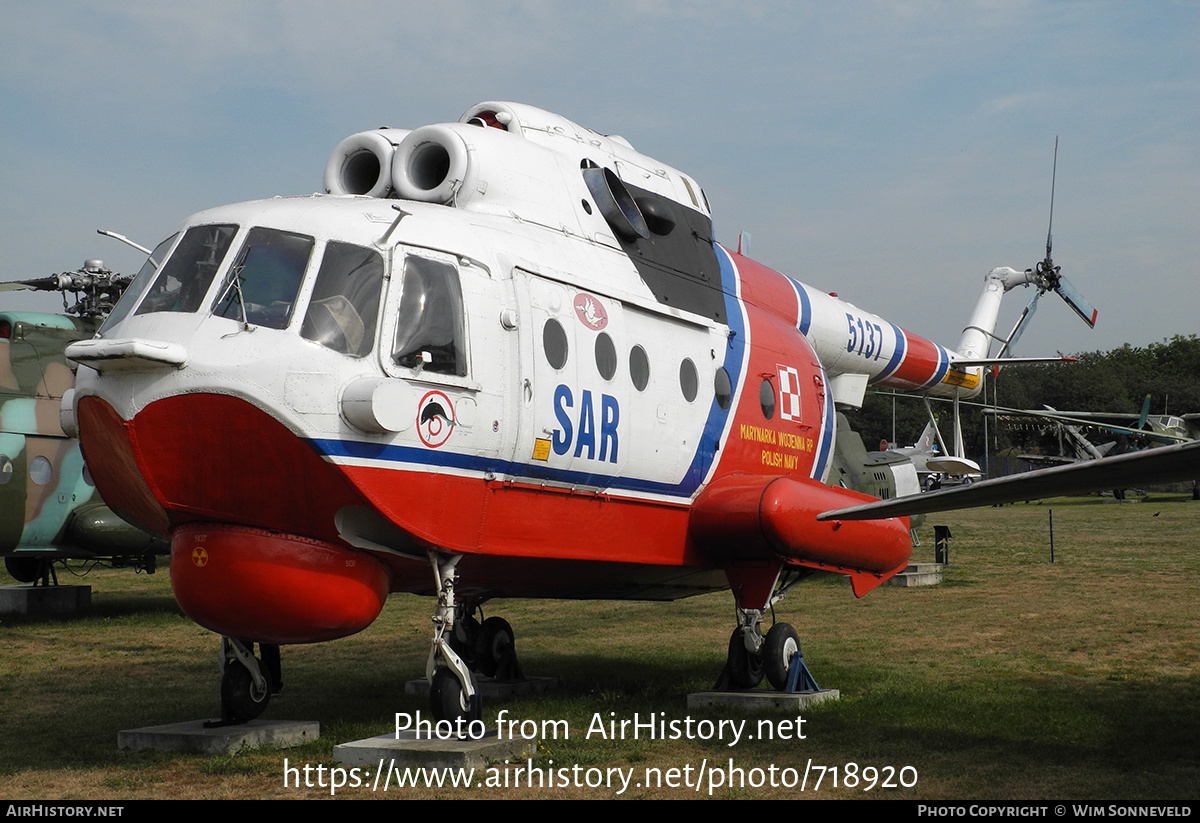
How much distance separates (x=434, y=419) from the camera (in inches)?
283

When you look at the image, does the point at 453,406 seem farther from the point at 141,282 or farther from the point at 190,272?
the point at 141,282

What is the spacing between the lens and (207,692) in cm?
1077

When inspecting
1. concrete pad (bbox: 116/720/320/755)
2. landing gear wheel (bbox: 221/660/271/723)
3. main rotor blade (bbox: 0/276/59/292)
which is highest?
main rotor blade (bbox: 0/276/59/292)

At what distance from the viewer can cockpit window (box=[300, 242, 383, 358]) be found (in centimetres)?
695

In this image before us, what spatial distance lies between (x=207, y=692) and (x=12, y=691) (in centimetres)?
201

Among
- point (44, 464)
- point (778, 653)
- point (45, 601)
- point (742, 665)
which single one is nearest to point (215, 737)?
point (742, 665)

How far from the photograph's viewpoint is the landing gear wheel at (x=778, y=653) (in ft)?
33.3

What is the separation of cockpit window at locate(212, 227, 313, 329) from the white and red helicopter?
0.02 m

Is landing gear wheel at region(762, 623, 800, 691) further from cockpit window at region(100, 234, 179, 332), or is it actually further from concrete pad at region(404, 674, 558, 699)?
cockpit window at region(100, 234, 179, 332)

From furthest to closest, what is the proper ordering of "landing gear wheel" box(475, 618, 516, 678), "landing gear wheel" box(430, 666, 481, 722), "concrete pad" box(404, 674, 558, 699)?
1. "landing gear wheel" box(475, 618, 516, 678)
2. "concrete pad" box(404, 674, 558, 699)
3. "landing gear wheel" box(430, 666, 481, 722)

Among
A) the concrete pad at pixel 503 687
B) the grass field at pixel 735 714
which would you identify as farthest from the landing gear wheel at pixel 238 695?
the concrete pad at pixel 503 687

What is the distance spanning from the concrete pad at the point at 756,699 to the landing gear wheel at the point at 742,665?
0.19 metres

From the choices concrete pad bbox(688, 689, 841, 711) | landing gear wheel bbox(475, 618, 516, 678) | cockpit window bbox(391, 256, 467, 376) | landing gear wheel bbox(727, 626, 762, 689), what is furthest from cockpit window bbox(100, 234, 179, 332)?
landing gear wheel bbox(727, 626, 762, 689)

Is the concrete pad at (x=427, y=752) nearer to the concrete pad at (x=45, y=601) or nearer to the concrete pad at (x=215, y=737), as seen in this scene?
the concrete pad at (x=215, y=737)
